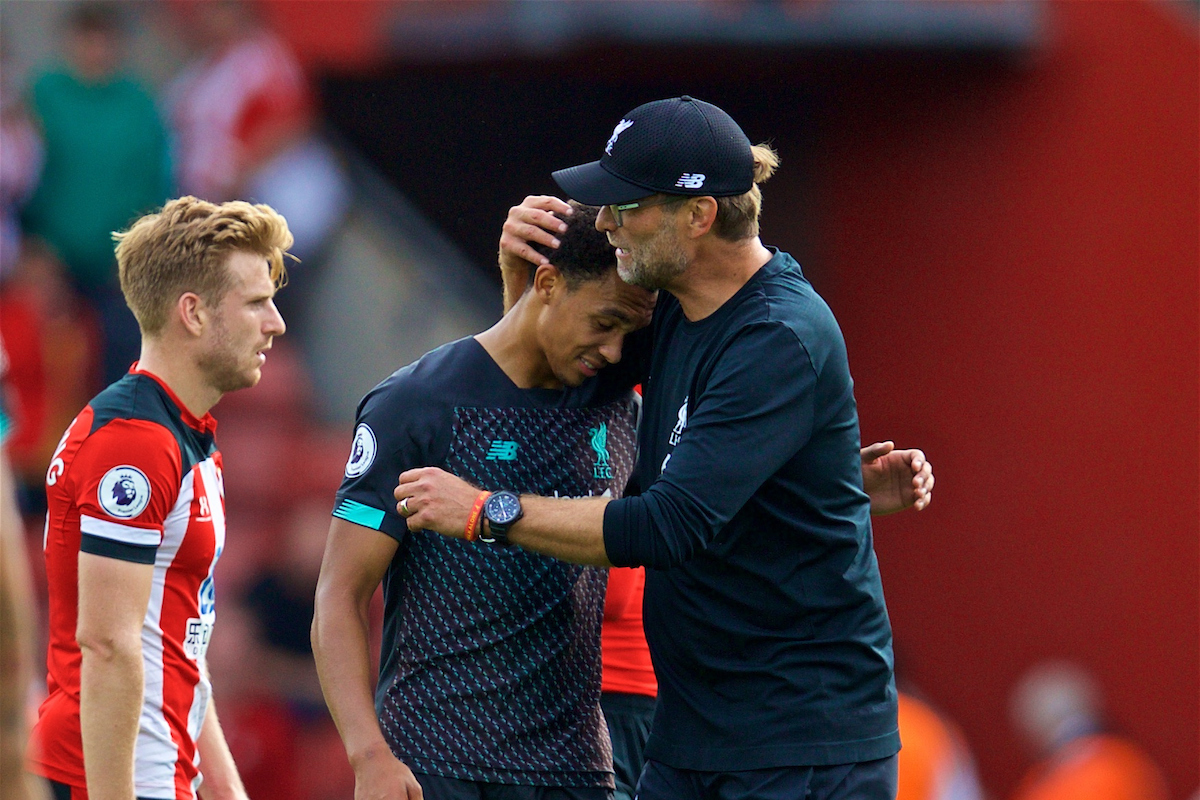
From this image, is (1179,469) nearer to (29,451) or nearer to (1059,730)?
(1059,730)

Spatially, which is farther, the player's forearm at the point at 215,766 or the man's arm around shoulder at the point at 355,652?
the player's forearm at the point at 215,766

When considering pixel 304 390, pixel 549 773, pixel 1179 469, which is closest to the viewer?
pixel 549 773

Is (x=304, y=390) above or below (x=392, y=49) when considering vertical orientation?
below

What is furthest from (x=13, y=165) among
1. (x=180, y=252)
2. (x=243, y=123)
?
(x=180, y=252)

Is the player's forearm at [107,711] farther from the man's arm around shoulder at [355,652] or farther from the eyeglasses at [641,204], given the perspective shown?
the eyeglasses at [641,204]

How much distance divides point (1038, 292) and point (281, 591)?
5.66 m

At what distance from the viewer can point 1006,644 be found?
10.9 m

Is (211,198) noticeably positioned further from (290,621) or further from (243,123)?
(290,621)

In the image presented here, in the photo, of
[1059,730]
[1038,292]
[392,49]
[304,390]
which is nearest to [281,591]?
[304,390]

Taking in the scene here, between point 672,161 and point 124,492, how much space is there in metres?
1.37

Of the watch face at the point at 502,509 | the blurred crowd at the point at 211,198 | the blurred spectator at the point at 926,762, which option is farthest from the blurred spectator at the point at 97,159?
the watch face at the point at 502,509

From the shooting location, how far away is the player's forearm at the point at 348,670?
11.1 ft

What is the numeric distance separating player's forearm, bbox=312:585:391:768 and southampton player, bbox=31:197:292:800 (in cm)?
37

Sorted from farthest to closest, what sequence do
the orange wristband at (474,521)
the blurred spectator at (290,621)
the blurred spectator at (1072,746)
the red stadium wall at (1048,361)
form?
1. the red stadium wall at (1048,361)
2. the blurred spectator at (1072,746)
3. the blurred spectator at (290,621)
4. the orange wristband at (474,521)
